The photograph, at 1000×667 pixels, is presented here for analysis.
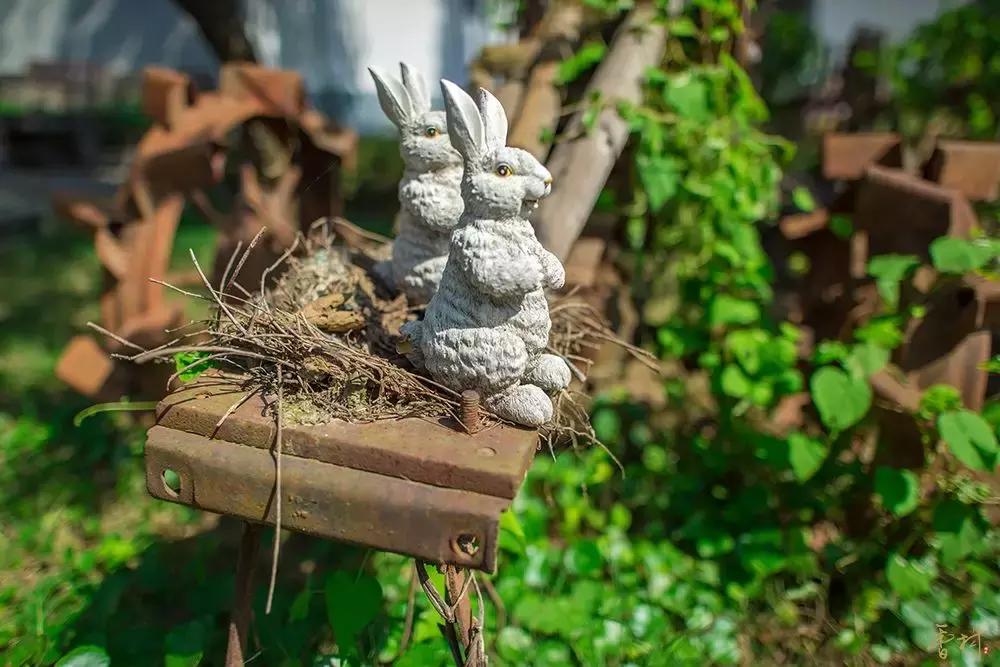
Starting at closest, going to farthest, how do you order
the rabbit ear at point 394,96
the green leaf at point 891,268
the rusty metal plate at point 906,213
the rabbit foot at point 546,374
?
the rabbit foot at point 546,374 → the rabbit ear at point 394,96 → the green leaf at point 891,268 → the rusty metal plate at point 906,213

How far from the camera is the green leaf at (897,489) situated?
2043mm

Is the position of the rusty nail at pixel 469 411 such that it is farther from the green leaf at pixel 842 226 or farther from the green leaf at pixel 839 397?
the green leaf at pixel 842 226

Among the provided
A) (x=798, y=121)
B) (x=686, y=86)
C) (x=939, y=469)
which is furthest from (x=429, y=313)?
(x=798, y=121)

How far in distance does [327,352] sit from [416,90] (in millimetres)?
636

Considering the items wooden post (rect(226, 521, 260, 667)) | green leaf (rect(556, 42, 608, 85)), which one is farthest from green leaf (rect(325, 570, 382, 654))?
green leaf (rect(556, 42, 608, 85))

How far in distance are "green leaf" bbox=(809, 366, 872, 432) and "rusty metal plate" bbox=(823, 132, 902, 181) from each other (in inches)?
43.0

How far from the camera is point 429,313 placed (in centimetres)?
134

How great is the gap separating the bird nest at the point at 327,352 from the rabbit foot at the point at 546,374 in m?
0.08

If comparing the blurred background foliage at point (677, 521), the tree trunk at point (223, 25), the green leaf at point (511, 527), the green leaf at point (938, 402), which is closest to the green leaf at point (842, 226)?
the blurred background foliage at point (677, 521)

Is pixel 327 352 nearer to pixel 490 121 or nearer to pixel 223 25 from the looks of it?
pixel 490 121

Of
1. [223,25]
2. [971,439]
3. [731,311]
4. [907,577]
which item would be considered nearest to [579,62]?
[731,311]

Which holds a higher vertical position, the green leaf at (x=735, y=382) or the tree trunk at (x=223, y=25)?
the tree trunk at (x=223, y=25)

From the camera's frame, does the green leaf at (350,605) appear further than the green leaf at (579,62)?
No

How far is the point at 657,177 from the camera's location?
238 centimetres
